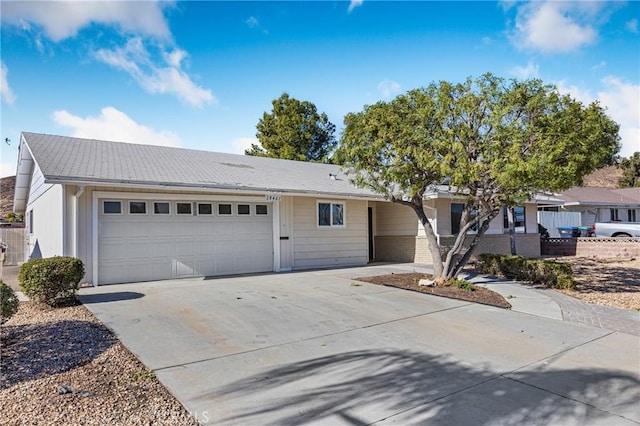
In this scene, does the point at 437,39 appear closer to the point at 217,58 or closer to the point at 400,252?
the point at 217,58

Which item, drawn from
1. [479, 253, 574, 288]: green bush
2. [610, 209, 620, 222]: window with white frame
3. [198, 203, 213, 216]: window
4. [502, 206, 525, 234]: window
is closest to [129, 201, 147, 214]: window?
[198, 203, 213, 216]: window

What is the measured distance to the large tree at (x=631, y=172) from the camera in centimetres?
4703

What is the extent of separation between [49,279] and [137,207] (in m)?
3.43

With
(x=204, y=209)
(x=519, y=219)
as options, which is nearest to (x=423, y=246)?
(x=519, y=219)

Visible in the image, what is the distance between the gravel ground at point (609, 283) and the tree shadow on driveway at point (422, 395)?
16.3 feet

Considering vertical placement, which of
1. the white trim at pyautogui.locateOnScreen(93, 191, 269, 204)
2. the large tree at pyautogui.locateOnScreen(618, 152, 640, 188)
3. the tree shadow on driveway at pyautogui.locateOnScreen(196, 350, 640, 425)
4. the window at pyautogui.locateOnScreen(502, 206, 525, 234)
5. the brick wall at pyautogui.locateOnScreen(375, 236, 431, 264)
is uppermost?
the large tree at pyautogui.locateOnScreen(618, 152, 640, 188)

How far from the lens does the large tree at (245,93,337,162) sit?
30562mm

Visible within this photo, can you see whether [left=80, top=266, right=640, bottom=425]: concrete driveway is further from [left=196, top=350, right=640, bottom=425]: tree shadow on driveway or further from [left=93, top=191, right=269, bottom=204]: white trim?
[left=93, top=191, right=269, bottom=204]: white trim

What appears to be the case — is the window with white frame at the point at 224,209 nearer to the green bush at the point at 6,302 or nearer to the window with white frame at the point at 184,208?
the window with white frame at the point at 184,208

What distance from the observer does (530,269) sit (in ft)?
36.0

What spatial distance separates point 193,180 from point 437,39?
7764 mm

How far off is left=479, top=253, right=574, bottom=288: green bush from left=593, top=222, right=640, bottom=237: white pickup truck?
13497mm

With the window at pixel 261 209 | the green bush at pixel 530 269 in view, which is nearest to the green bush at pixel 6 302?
the window at pixel 261 209

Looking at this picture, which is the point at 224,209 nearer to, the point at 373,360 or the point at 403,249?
the point at 403,249
